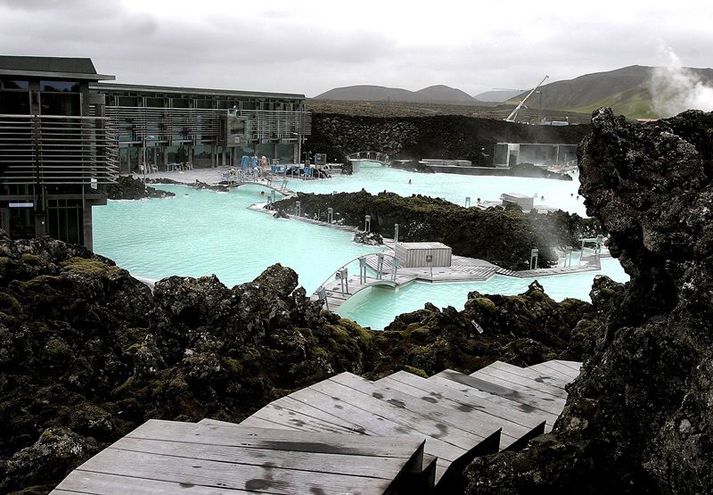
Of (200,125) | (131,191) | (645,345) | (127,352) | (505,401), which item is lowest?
(131,191)

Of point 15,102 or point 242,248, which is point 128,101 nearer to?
point 242,248

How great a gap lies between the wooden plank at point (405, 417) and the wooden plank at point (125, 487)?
1208 mm

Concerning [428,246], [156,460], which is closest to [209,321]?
[156,460]

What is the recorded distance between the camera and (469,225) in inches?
799

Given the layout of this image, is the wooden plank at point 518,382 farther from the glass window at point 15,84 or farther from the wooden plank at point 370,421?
the glass window at point 15,84

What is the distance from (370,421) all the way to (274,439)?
28.0 inches

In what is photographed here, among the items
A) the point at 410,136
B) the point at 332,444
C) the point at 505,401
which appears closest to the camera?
the point at 332,444

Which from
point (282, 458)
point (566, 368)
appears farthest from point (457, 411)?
point (566, 368)

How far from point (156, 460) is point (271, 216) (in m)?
22.8

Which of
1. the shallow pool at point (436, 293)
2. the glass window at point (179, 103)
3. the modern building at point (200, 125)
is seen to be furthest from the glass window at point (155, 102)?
the shallow pool at point (436, 293)

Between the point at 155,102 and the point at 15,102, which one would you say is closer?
the point at 15,102

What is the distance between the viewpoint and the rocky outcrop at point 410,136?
4925 cm

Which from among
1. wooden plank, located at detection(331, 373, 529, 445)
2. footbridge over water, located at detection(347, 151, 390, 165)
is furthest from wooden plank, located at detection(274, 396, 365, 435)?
footbridge over water, located at detection(347, 151, 390, 165)

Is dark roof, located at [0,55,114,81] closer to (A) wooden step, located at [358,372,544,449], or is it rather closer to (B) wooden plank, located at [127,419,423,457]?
(A) wooden step, located at [358,372,544,449]
